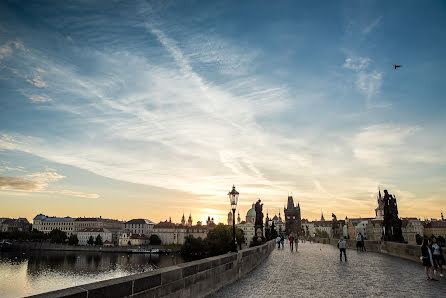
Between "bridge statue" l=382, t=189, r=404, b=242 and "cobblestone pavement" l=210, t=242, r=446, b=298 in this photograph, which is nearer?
"cobblestone pavement" l=210, t=242, r=446, b=298

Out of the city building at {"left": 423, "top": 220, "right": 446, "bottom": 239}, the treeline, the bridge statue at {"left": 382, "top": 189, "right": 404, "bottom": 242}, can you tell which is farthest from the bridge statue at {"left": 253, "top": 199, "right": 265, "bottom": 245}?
the city building at {"left": 423, "top": 220, "right": 446, "bottom": 239}

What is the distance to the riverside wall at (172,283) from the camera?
17.9 ft

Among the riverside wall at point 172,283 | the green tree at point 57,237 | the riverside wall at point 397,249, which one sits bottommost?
the green tree at point 57,237

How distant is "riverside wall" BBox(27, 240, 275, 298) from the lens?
544 cm

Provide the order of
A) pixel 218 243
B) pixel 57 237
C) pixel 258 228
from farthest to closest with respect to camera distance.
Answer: pixel 57 237 → pixel 218 243 → pixel 258 228

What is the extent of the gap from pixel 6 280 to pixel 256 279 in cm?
7279

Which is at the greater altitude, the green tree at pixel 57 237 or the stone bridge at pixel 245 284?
the stone bridge at pixel 245 284

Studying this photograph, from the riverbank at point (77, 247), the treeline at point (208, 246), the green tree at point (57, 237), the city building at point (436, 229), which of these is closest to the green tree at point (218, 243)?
the treeline at point (208, 246)

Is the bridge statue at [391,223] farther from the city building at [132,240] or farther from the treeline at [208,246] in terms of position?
the city building at [132,240]

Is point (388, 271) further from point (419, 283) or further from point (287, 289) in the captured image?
point (287, 289)

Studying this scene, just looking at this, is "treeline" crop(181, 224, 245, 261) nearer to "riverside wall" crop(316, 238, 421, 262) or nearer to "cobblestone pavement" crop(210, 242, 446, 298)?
"riverside wall" crop(316, 238, 421, 262)

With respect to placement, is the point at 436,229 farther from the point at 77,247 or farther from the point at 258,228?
the point at 77,247

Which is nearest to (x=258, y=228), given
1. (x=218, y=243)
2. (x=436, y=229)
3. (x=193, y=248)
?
(x=218, y=243)

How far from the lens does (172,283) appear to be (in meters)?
7.74
